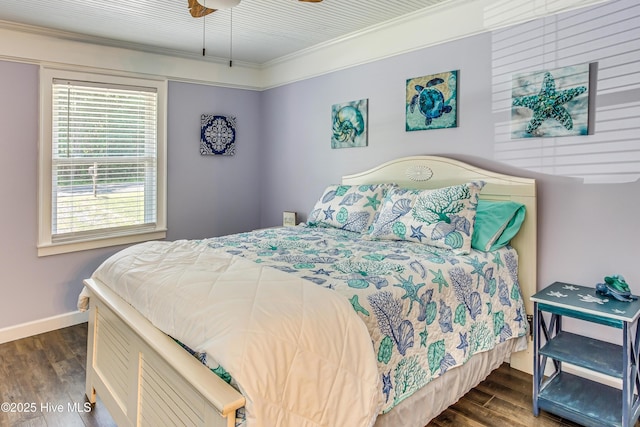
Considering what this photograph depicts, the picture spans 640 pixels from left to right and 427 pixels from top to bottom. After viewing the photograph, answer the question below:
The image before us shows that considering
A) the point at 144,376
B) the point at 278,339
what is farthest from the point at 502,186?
the point at 144,376

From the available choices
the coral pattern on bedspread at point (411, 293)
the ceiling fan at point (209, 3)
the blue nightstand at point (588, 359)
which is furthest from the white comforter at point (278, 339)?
the ceiling fan at point (209, 3)

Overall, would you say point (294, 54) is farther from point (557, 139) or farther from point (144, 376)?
point (144, 376)

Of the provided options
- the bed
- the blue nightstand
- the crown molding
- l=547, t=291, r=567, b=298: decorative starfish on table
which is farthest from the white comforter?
the crown molding

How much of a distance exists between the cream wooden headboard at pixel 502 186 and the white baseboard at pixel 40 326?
284 centimetres

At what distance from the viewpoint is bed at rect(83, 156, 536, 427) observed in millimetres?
1239

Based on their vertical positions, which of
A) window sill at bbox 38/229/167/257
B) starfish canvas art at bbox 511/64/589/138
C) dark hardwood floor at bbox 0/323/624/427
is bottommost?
dark hardwood floor at bbox 0/323/624/427

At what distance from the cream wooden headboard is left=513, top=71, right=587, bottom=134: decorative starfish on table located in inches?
14.0

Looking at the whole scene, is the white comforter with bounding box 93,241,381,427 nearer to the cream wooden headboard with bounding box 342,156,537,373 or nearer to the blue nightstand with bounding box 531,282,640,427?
the blue nightstand with bounding box 531,282,640,427

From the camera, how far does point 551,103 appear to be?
7.63ft

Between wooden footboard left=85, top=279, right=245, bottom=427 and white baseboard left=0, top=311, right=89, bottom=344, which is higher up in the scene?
wooden footboard left=85, top=279, right=245, bottom=427

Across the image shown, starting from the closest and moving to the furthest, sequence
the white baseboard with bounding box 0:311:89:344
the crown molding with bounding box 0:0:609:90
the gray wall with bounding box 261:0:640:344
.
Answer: the gray wall with bounding box 261:0:640:344, the crown molding with bounding box 0:0:609:90, the white baseboard with bounding box 0:311:89:344

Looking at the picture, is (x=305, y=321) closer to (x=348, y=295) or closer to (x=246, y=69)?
(x=348, y=295)

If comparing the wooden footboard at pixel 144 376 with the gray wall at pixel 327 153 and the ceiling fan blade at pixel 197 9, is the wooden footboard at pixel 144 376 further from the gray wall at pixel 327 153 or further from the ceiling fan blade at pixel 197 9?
the ceiling fan blade at pixel 197 9

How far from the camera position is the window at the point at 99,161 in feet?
10.3
